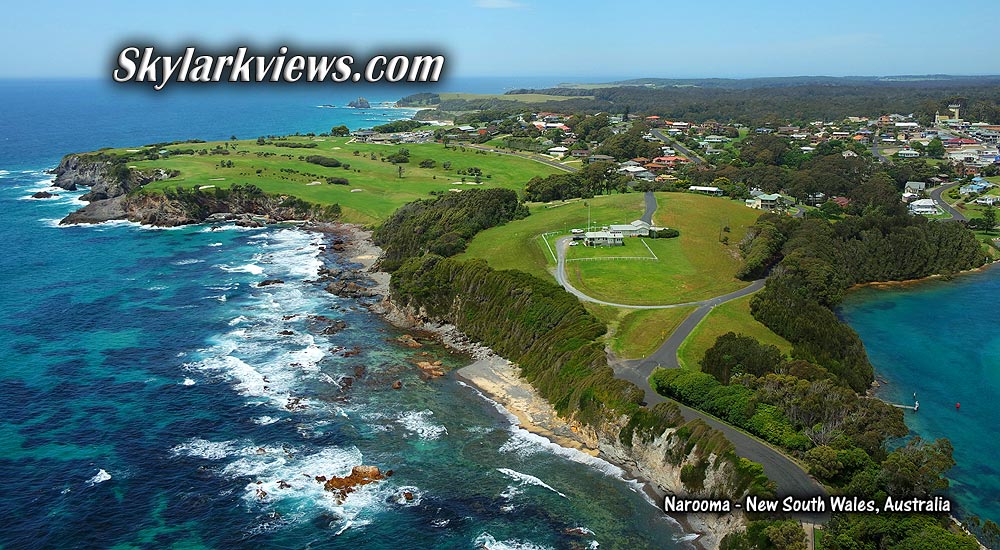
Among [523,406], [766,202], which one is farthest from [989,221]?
[523,406]

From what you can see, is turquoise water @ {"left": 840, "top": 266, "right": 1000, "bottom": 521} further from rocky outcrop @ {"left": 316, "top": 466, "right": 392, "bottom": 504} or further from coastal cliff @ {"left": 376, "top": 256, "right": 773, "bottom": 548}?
rocky outcrop @ {"left": 316, "top": 466, "right": 392, "bottom": 504}

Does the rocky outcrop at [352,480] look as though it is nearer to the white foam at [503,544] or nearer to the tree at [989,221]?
the white foam at [503,544]

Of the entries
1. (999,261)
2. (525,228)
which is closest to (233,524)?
(525,228)

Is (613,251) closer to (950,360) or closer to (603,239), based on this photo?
(603,239)

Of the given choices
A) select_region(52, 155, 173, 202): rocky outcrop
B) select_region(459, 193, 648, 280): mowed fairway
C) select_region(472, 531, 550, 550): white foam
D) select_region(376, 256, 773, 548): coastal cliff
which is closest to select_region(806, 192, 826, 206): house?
select_region(459, 193, 648, 280): mowed fairway

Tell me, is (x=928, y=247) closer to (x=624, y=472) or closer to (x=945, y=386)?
(x=945, y=386)

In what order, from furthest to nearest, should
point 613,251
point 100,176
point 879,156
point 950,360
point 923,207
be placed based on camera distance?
point 879,156, point 100,176, point 923,207, point 613,251, point 950,360

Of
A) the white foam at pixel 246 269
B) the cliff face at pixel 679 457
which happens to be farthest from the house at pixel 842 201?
the white foam at pixel 246 269
